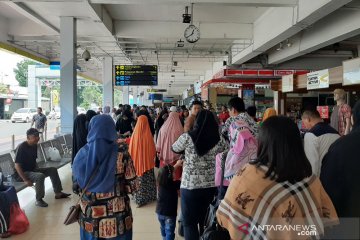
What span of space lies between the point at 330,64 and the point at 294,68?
1.53m

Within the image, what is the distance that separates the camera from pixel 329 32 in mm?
8773

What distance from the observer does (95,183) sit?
8.14ft

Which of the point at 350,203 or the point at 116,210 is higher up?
the point at 350,203

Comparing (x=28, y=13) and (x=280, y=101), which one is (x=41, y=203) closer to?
(x=28, y=13)

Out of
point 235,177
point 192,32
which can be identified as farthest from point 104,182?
point 192,32

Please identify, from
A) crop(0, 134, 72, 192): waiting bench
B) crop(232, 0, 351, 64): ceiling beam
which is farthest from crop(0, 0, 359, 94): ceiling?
crop(0, 134, 72, 192): waiting bench

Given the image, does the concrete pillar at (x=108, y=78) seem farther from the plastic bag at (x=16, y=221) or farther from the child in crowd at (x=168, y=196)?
the child in crowd at (x=168, y=196)

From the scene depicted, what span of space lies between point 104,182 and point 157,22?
8378 mm

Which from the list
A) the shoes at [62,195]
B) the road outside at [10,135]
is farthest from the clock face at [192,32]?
the road outside at [10,135]

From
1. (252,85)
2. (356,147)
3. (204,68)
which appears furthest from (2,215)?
(204,68)

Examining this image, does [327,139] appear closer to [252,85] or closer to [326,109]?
[326,109]

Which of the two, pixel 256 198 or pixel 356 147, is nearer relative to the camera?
pixel 256 198

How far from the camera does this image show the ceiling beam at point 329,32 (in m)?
7.76

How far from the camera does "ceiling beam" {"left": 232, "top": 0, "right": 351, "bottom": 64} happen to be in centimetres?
608
